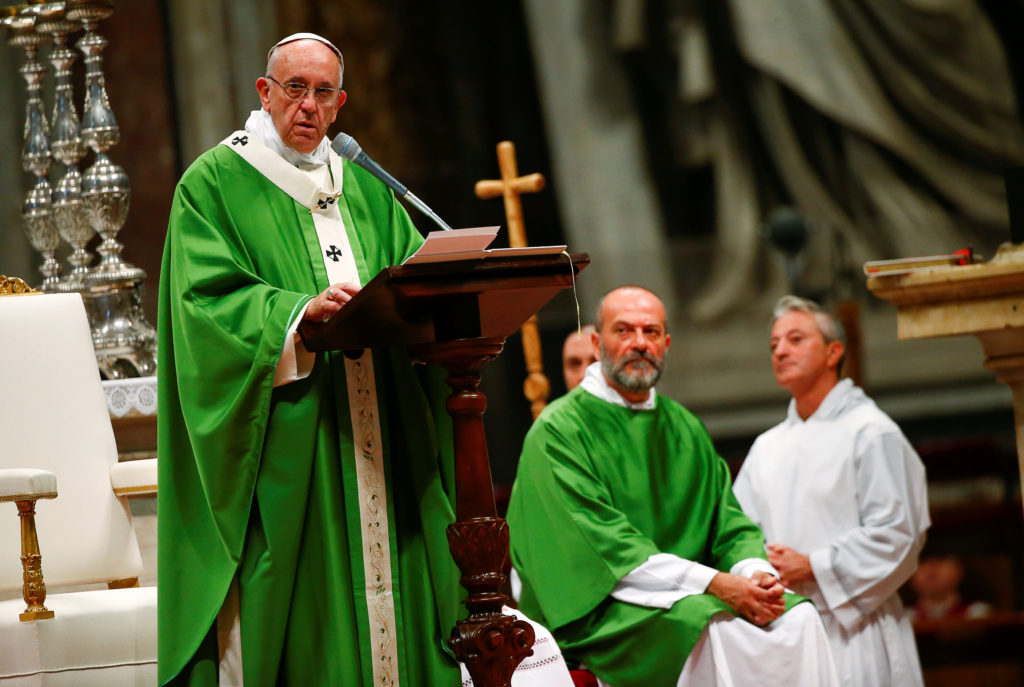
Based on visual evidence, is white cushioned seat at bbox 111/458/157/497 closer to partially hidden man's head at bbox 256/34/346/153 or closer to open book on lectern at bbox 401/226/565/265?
partially hidden man's head at bbox 256/34/346/153

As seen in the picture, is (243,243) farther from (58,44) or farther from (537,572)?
(58,44)

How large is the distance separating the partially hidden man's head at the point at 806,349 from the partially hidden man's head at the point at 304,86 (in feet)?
9.95

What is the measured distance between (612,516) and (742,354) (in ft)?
16.7

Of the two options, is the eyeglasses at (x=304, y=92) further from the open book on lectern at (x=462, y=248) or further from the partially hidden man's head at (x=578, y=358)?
the partially hidden man's head at (x=578, y=358)

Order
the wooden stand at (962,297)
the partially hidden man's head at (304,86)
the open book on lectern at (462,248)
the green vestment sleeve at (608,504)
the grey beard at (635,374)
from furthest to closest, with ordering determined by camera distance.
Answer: the grey beard at (635,374) < the green vestment sleeve at (608,504) < the wooden stand at (962,297) < the partially hidden man's head at (304,86) < the open book on lectern at (462,248)

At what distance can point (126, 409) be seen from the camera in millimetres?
5410

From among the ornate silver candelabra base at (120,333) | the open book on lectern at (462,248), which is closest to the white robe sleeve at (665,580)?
the open book on lectern at (462,248)

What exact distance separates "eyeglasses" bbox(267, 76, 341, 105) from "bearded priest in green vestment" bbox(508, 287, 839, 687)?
195 centimetres

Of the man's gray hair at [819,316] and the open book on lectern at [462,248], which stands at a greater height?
the open book on lectern at [462,248]

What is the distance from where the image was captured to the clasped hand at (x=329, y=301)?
3.14 metres

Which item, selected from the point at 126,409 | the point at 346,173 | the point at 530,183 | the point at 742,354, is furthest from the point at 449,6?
the point at 346,173

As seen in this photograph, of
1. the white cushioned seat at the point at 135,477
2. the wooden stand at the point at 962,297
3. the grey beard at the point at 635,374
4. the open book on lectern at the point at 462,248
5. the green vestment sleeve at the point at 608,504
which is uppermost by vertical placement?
the open book on lectern at the point at 462,248

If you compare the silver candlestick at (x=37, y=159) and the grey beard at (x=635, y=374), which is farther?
the silver candlestick at (x=37, y=159)

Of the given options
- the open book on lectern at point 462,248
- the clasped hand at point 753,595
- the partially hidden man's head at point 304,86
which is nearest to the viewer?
the open book on lectern at point 462,248
